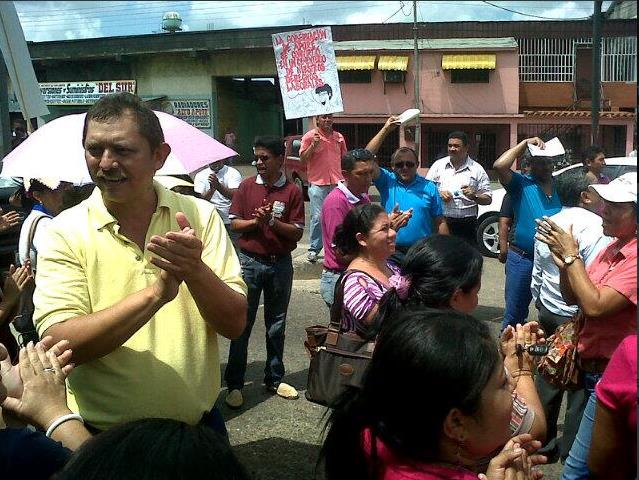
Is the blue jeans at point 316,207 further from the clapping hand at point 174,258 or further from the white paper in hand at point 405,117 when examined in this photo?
the clapping hand at point 174,258

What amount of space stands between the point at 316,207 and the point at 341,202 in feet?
14.5

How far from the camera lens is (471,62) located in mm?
26734

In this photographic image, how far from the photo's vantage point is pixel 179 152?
142 inches

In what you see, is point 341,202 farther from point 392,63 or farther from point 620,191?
point 392,63

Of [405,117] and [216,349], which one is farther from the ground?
[405,117]

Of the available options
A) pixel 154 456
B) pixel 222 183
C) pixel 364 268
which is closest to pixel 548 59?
pixel 222 183

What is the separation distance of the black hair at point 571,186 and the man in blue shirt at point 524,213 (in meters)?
0.58

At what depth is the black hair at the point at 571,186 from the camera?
471 cm

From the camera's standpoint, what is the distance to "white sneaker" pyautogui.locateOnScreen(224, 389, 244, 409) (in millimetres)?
4727

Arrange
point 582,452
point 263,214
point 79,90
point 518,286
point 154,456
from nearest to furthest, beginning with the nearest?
point 154,456 → point 582,452 → point 263,214 → point 518,286 → point 79,90

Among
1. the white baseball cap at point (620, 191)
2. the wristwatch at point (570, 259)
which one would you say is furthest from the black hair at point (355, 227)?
the white baseball cap at point (620, 191)

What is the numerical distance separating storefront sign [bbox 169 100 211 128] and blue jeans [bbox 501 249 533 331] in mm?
24067

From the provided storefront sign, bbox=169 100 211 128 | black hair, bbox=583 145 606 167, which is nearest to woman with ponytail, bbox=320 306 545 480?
black hair, bbox=583 145 606 167

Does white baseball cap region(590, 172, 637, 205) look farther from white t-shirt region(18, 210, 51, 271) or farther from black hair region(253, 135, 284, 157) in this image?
white t-shirt region(18, 210, 51, 271)
